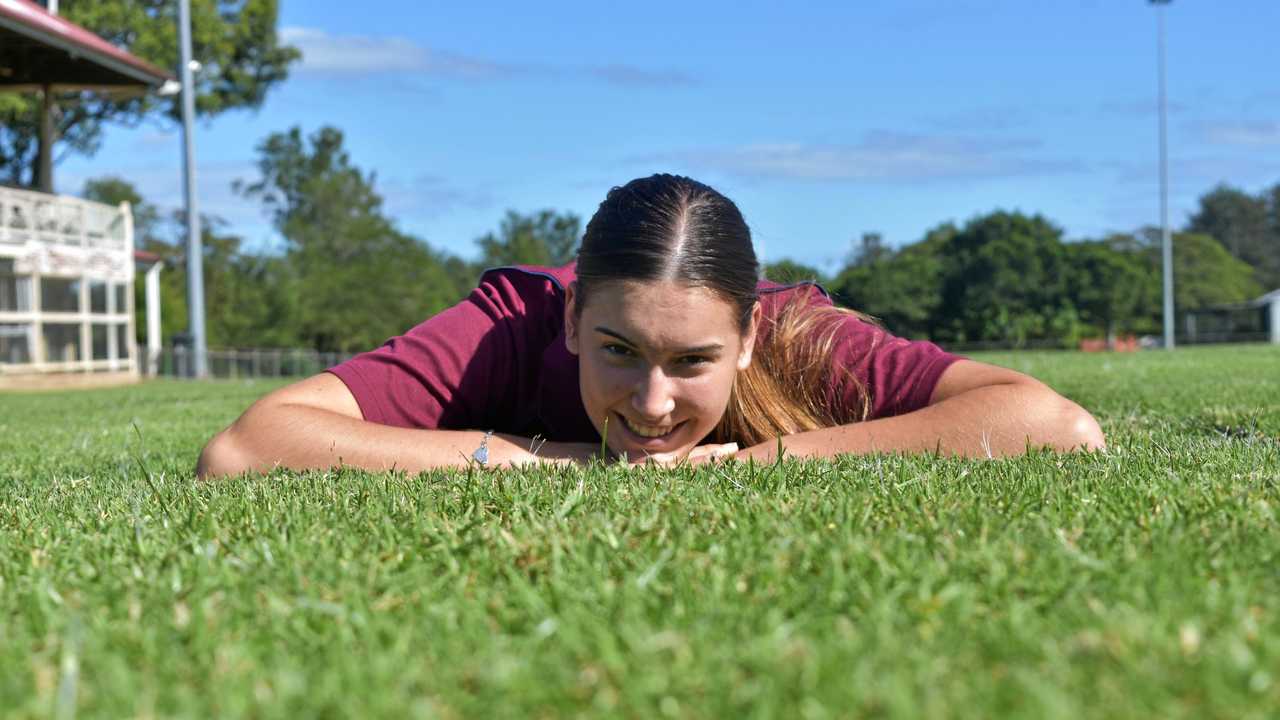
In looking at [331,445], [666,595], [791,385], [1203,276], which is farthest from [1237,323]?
[666,595]

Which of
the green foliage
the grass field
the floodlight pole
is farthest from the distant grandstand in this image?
the grass field

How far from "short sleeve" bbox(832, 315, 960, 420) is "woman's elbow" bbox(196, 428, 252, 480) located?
2157mm

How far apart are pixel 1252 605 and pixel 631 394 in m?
2.05

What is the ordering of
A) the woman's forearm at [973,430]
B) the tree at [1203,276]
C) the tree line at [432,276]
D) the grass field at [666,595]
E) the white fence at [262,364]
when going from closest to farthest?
the grass field at [666,595] < the woman's forearm at [973,430] < the white fence at [262,364] < the tree line at [432,276] < the tree at [1203,276]

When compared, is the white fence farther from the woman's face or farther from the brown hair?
the woman's face

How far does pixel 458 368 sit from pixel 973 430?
6.15 feet

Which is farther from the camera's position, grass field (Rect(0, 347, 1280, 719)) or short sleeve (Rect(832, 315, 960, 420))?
short sleeve (Rect(832, 315, 960, 420))

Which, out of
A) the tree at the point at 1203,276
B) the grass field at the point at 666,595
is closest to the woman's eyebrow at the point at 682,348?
the grass field at the point at 666,595

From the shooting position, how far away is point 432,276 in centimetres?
6731

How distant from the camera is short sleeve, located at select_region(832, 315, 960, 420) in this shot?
4.25m

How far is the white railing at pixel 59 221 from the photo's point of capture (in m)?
25.8

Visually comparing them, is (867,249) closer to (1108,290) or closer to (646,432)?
(1108,290)

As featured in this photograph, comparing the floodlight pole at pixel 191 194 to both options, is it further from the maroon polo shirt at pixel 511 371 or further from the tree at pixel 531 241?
the tree at pixel 531 241

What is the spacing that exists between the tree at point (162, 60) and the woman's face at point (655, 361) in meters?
33.7
